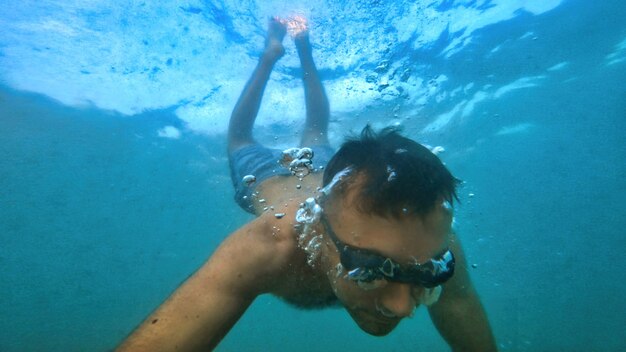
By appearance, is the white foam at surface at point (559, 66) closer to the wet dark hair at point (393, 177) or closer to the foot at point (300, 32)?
the foot at point (300, 32)

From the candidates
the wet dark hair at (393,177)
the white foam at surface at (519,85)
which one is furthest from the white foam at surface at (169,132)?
the white foam at surface at (519,85)

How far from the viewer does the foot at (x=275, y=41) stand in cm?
962

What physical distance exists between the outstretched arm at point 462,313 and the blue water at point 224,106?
10.6 ft

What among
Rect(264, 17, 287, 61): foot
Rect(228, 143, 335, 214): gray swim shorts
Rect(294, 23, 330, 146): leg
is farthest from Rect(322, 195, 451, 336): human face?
Rect(264, 17, 287, 61): foot

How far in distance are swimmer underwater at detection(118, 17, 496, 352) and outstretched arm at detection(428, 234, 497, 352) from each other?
0.04 ft

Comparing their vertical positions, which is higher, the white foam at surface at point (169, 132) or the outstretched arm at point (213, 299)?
the white foam at surface at point (169, 132)

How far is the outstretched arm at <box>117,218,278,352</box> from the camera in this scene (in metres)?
2.88

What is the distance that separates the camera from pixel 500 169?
97.7ft

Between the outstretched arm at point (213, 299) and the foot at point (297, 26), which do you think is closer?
the outstretched arm at point (213, 299)

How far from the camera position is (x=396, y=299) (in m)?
3.23

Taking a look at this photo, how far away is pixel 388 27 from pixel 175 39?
5931mm

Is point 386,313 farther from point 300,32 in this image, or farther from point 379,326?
point 300,32

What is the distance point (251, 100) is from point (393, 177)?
712cm

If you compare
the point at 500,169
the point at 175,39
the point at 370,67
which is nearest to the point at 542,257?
the point at 500,169
